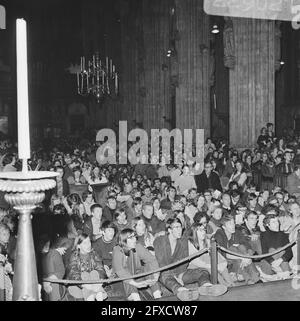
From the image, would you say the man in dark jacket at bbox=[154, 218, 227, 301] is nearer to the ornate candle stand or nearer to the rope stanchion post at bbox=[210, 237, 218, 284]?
the rope stanchion post at bbox=[210, 237, 218, 284]

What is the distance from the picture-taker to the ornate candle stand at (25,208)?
8.66 feet

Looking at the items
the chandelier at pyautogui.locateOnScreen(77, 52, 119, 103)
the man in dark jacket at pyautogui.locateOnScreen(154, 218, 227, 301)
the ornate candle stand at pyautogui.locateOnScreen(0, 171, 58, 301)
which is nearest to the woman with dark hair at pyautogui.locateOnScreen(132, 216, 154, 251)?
the man in dark jacket at pyautogui.locateOnScreen(154, 218, 227, 301)

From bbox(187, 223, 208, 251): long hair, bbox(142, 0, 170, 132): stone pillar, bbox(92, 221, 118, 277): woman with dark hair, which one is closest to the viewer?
bbox(92, 221, 118, 277): woman with dark hair

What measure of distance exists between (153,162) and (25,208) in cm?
1295

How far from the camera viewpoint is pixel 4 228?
6.74 meters

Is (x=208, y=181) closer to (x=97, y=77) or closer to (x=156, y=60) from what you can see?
(x=97, y=77)

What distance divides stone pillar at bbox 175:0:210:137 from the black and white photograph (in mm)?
55

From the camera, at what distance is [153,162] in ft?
51.4

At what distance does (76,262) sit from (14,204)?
3819 mm

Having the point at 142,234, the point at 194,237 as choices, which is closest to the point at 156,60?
the point at 194,237

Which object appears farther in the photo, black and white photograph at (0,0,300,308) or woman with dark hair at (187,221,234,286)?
woman with dark hair at (187,221,234,286)

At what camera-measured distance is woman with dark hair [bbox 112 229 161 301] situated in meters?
6.37

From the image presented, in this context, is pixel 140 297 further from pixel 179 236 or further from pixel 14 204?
pixel 14 204

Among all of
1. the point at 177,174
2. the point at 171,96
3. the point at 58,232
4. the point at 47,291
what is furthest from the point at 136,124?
the point at 47,291
